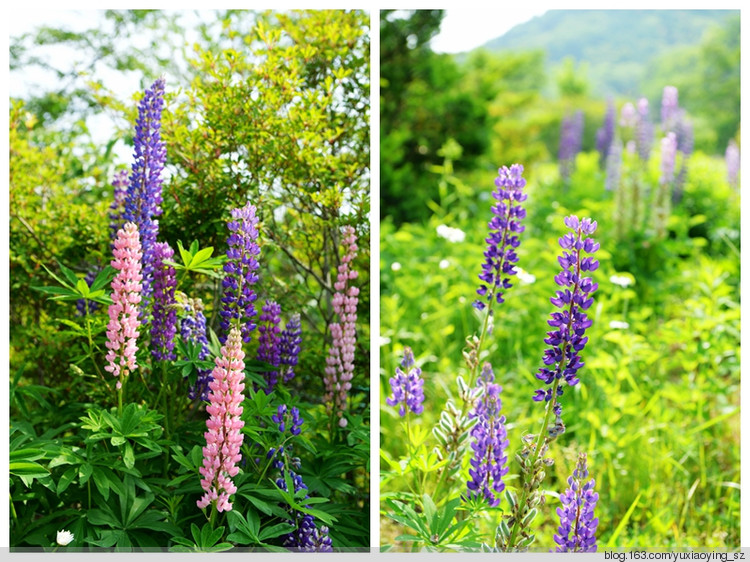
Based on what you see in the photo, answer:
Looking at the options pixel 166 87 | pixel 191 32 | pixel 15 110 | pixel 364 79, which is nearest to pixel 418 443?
pixel 364 79

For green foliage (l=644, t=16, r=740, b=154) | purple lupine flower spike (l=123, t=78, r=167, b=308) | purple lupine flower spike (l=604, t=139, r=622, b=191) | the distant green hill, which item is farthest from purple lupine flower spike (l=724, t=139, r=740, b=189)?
green foliage (l=644, t=16, r=740, b=154)

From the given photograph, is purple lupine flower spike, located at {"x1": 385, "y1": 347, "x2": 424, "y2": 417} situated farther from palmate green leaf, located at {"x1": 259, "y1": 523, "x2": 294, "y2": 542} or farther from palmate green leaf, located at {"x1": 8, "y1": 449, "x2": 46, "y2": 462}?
palmate green leaf, located at {"x1": 8, "y1": 449, "x2": 46, "y2": 462}

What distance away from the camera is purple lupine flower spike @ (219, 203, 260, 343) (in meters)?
1.69

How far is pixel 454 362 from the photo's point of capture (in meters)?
3.25

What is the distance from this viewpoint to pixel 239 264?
5.69 feet

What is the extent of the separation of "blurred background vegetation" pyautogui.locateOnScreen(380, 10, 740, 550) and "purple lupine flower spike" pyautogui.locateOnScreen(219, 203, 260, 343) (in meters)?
0.59

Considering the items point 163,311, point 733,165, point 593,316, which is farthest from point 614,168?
point 163,311

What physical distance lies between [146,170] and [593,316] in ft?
6.76

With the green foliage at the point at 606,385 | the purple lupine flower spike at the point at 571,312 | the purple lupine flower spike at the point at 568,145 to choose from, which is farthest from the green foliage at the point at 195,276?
the purple lupine flower spike at the point at 568,145

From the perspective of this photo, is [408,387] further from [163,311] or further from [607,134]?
[607,134]

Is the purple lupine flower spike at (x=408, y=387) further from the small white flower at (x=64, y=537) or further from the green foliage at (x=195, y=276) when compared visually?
the small white flower at (x=64, y=537)

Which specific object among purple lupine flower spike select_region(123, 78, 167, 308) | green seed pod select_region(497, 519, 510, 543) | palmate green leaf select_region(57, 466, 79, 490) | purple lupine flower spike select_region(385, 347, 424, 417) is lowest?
green seed pod select_region(497, 519, 510, 543)

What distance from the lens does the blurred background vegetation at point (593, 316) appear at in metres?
2.45

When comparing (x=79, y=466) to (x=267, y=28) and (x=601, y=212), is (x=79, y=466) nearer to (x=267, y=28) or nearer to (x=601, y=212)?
(x=267, y=28)
